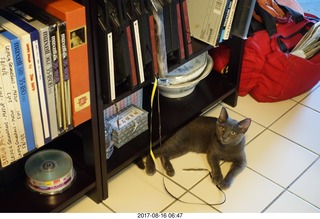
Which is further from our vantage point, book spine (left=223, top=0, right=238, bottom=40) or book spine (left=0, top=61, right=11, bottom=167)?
book spine (left=223, top=0, right=238, bottom=40)

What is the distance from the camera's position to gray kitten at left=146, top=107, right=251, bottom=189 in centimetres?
162

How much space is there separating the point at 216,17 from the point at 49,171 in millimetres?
758

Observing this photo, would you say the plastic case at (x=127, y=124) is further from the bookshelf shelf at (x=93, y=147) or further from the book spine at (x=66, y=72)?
the book spine at (x=66, y=72)

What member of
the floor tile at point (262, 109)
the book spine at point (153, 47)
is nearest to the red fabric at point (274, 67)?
the floor tile at point (262, 109)

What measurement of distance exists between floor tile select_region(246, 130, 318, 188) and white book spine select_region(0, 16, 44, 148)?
0.83m

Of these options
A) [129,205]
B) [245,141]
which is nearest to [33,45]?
[129,205]

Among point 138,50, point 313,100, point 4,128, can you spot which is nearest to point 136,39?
point 138,50

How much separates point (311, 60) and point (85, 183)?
1.10 metres

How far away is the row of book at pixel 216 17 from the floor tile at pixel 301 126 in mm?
458

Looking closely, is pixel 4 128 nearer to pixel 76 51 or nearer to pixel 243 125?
pixel 76 51

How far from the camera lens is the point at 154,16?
1.32 m

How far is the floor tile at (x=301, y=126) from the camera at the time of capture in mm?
1833

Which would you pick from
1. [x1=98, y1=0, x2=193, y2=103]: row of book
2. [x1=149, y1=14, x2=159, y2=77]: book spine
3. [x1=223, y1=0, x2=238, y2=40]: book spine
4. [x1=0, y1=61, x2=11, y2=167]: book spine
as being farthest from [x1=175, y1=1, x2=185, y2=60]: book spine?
[x1=0, y1=61, x2=11, y2=167]: book spine

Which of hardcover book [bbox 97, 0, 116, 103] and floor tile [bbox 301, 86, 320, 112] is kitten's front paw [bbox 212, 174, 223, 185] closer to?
hardcover book [bbox 97, 0, 116, 103]
